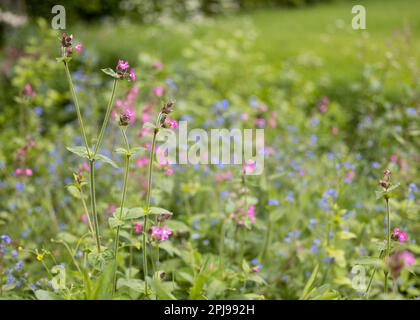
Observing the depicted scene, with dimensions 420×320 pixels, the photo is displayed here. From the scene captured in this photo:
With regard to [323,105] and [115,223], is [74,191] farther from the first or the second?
[323,105]

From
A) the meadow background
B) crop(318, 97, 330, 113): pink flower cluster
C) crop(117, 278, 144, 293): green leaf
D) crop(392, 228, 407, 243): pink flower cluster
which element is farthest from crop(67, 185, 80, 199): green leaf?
crop(318, 97, 330, 113): pink flower cluster

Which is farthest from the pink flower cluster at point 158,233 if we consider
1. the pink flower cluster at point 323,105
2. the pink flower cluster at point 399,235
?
the pink flower cluster at point 323,105

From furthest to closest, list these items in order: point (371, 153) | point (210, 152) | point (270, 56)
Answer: point (270, 56)
point (371, 153)
point (210, 152)

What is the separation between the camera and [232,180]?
202 cm

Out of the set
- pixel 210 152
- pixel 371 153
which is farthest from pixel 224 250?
pixel 371 153

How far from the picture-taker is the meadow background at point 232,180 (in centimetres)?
199

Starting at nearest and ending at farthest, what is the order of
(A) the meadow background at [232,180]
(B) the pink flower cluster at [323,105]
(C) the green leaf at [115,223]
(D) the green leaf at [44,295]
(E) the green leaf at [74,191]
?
(C) the green leaf at [115,223], (D) the green leaf at [44,295], (E) the green leaf at [74,191], (A) the meadow background at [232,180], (B) the pink flower cluster at [323,105]

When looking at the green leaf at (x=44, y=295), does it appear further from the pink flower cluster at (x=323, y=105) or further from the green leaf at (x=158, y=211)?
the pink flower cluster at (x=323, y=105)

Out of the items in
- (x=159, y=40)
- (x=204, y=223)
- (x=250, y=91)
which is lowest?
(x=204, y=223)

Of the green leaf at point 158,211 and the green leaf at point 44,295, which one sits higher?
the green leaf at point 158,211

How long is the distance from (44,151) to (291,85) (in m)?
2.40

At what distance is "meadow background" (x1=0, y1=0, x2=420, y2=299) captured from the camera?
199 centimetres

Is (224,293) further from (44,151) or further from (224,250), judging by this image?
(44,151)

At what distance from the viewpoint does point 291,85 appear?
4.77 metres
